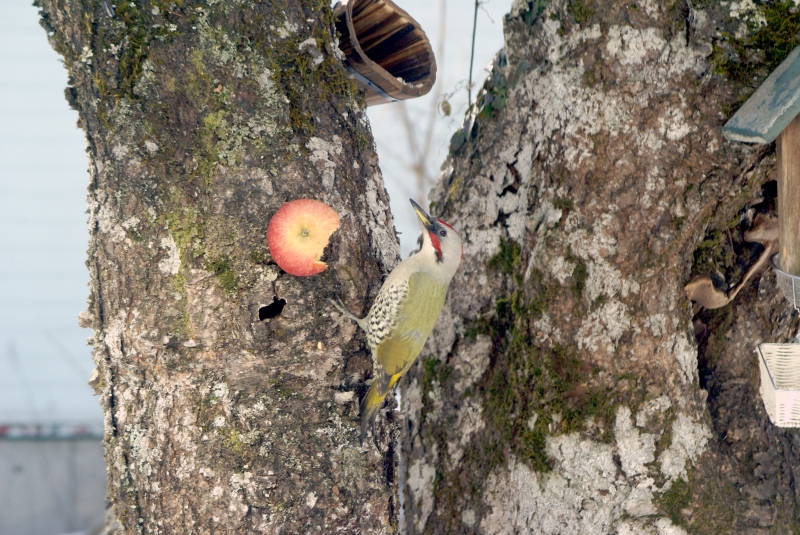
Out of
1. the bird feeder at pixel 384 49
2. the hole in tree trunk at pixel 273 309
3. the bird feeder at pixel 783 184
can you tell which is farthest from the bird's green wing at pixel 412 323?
the bird feeder at pixel 783 184

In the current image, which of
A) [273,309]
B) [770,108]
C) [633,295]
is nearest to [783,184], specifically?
[770,108]

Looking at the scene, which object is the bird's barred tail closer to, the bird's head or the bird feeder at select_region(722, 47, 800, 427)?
the bird's head

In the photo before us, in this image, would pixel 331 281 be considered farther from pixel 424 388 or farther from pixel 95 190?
A: pixel 424 388

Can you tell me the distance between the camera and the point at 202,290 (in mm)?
1850

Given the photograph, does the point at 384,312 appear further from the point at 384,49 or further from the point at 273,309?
the point at 384,49

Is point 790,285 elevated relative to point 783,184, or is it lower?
lower

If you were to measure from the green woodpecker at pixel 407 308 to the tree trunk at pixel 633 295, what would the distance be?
30 centimetres

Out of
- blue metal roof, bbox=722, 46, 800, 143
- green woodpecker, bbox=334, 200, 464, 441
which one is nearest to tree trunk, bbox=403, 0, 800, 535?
blue metal roof, bbox=722, 46, 800, 143

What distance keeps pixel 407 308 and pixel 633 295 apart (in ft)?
2.85

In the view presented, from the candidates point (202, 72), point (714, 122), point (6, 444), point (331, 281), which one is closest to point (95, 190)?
point (202, 72)

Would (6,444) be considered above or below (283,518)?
below

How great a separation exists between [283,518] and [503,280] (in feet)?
4.58

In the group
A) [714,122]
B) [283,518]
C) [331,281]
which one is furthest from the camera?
[714,122]

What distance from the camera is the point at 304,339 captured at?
1910mm
